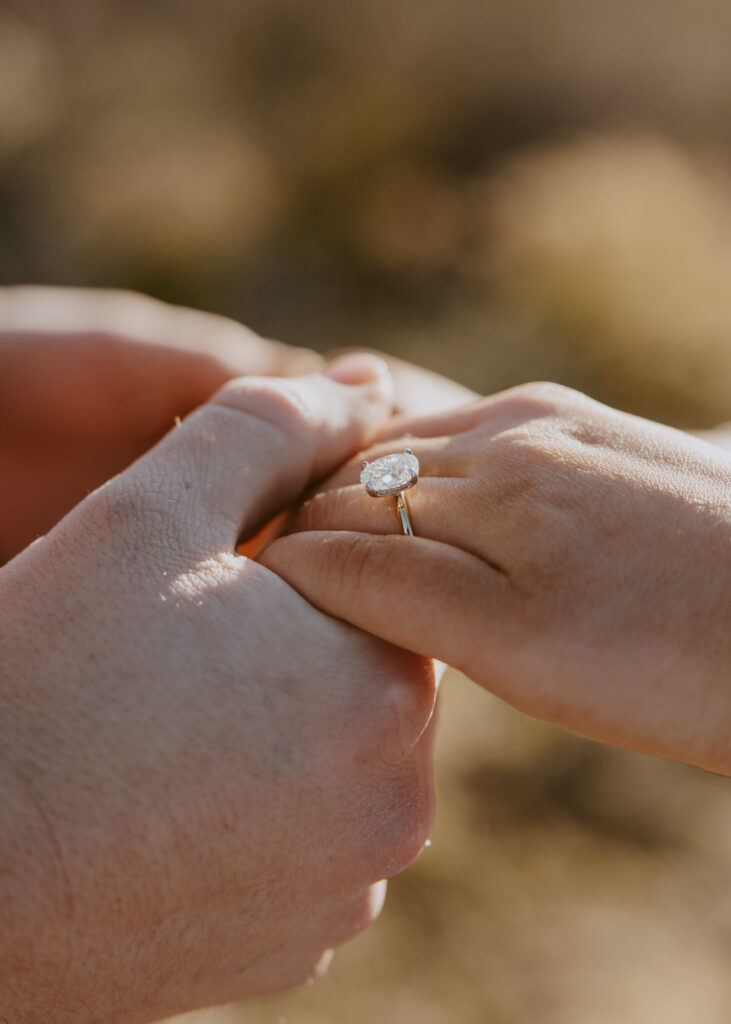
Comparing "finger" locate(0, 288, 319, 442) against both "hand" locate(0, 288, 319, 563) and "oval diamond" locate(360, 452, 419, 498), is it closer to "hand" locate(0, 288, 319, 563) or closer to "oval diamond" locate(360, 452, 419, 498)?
"hand" locate(0, 288, 319, 563)

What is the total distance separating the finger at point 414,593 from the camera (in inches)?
36.5

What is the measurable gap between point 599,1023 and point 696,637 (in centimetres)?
154

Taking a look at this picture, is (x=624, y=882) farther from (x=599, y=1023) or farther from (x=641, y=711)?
(x=641, y=711)

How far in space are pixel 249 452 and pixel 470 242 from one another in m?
3.14

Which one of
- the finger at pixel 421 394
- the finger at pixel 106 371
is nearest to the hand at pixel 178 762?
the finger at pixel 421 394

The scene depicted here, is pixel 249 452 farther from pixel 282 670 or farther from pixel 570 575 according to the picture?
pixel 570 575

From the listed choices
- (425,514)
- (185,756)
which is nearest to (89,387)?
(425,514)

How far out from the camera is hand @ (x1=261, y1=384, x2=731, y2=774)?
0.89 metres

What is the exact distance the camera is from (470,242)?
3994mm

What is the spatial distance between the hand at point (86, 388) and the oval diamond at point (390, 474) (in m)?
0.67

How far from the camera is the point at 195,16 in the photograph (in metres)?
5.04

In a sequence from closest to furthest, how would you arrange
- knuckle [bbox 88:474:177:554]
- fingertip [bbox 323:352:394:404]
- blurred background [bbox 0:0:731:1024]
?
1. knuckle [bbox 88:474:177:554]
2. fingertip [bbox 323:352:394:404]
3. blurred background [bbox 0:0:731:1024]

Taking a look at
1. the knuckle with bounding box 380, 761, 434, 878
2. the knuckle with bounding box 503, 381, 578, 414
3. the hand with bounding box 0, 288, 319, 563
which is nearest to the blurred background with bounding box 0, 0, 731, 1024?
the knuckle with bounding box 380, 761, 434, 878

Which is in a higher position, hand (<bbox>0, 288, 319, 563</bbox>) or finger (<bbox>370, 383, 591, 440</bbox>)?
finger (<bbox>370, 383, 591, 440</bbox>)
